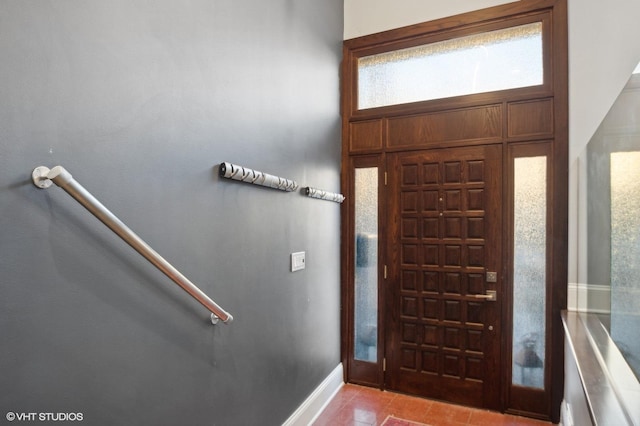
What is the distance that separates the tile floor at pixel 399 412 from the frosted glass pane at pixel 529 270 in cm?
31

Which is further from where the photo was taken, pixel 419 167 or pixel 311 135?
pixel 419 167

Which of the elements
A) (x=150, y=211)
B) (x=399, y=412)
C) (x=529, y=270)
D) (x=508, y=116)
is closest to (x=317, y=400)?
(x=399, y=412)

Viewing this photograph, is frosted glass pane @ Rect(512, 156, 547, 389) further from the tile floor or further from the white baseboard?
the white baseboard

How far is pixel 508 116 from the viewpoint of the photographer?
8.23 feet

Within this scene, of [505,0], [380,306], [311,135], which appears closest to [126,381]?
[311,135]

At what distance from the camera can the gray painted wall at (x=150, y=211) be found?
0.86 metres

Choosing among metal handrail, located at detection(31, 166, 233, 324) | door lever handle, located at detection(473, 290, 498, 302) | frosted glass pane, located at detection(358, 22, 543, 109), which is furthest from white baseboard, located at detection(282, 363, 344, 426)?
frosted glass pane, located at detection(358, 22, 543, 109)

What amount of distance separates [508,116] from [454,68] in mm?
581

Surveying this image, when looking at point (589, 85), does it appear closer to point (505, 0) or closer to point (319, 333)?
point (505, 0)

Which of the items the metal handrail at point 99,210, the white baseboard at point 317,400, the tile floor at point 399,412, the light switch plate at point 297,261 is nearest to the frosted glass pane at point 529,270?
the tile floor at point 399,412

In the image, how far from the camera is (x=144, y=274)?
1.17 m

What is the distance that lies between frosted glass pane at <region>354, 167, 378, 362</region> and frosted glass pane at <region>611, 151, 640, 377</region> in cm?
159

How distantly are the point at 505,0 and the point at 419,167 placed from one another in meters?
1.35

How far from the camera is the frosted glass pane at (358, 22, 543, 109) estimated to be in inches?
99.5
